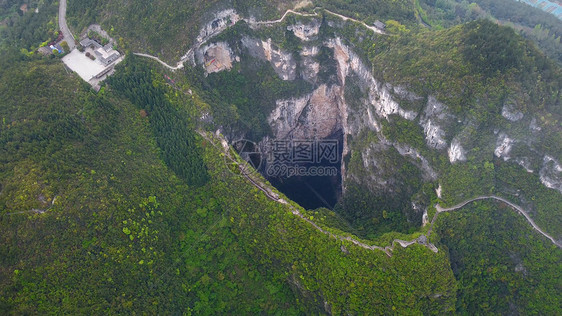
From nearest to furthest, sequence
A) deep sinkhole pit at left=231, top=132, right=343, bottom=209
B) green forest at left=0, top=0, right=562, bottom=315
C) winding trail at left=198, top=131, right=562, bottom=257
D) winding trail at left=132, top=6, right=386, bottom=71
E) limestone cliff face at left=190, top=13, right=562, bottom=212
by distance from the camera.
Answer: green forest at left=0, top=0, right=562, bottom=315 < winding trail at left=198, top=131, right=562, bottom=257 < limestone cliff face at left=190, top=13, right=562, bottom=212 < winding trail at left=132, top=6, right=386, bottom=71 < deep sinkhole pit at left=231, top=132, right=343, bottom=209

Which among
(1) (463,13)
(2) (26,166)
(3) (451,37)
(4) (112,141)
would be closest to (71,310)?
(2) (26,166)

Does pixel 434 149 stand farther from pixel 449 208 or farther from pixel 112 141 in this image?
pixel 112 141

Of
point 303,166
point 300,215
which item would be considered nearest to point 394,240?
point 300,215

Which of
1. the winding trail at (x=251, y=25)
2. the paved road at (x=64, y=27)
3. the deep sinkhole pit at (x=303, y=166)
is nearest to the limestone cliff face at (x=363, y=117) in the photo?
the winding trail at (x=251, y=25)

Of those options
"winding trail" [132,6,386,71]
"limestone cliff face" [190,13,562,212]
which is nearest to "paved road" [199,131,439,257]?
"limestone cliff face" [190,13,562,212]

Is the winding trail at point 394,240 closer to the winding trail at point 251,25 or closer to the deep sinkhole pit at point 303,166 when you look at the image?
the deep sinkhole pit at point 303,166

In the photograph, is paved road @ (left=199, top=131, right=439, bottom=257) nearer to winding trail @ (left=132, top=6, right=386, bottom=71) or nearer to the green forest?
the green forest

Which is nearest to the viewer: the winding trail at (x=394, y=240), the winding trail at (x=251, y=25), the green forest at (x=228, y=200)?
the green forest at (x=228, y=200)

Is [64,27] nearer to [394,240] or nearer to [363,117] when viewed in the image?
[363,117]
